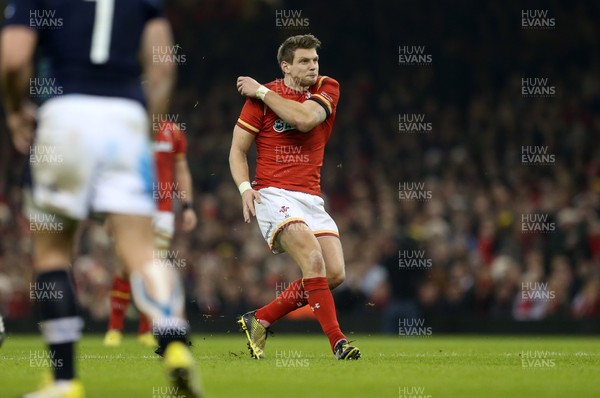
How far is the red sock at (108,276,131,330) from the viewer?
39.2 feet

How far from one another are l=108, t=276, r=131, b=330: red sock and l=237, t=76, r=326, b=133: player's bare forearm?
3.35 meters

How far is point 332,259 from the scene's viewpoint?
31.2ft

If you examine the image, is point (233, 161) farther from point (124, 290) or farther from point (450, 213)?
point (450, 213)

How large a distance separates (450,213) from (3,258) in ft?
25.1

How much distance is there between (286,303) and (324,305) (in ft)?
1.66

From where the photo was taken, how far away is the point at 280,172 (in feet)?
31.5

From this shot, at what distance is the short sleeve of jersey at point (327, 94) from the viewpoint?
9484mm

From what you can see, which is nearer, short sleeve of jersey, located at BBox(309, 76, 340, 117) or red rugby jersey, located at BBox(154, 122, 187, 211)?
short sleeve of jersey, located at BBox(309, 76, 340, 117)

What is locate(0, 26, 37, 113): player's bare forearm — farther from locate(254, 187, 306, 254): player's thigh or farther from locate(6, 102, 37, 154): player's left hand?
locate(254, 187, 306, 254): player's thigh

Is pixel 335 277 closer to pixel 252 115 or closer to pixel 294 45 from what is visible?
pixel 252 115

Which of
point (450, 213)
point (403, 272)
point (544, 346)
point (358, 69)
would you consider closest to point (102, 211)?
point (544, 346)

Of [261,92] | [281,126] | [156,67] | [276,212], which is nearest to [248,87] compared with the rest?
[261,92]

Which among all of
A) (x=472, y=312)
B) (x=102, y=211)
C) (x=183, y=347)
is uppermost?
(x=102, y=211)
